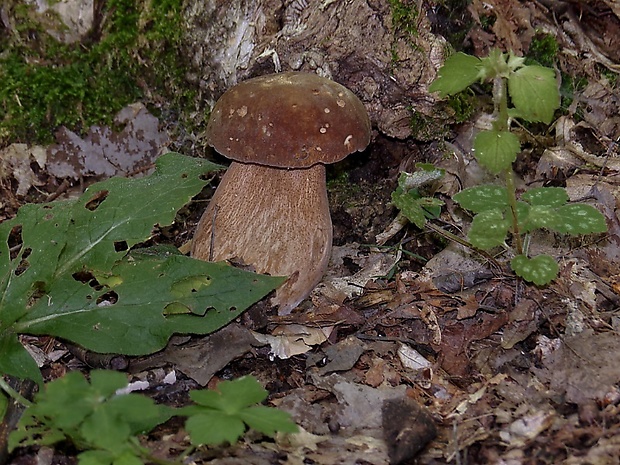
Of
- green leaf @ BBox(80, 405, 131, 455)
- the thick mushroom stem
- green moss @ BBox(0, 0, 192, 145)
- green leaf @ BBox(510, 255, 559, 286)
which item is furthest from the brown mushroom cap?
green leaf @ BBox(80, 405, 131, 455)

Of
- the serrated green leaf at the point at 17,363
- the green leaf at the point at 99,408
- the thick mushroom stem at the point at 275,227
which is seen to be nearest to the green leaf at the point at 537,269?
the thick mushroom stem at the point at 275,227

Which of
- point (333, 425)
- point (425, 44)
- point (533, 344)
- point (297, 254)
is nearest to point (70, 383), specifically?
point (333, 425)

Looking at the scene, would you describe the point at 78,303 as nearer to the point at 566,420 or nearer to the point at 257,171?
the point at 257,171

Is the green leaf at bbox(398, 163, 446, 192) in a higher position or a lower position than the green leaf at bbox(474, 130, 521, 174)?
lower

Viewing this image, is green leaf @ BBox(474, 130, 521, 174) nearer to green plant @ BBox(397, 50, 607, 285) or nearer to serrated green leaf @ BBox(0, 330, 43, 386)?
green plant @ BBox(397, 50, 607, 285)

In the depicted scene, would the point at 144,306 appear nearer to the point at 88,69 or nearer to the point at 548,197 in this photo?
the point at 548,197

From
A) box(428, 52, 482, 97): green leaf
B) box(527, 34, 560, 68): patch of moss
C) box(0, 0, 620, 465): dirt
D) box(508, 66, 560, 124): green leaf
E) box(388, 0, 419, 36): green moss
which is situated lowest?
box(0, 0, 620, 465): dirt
